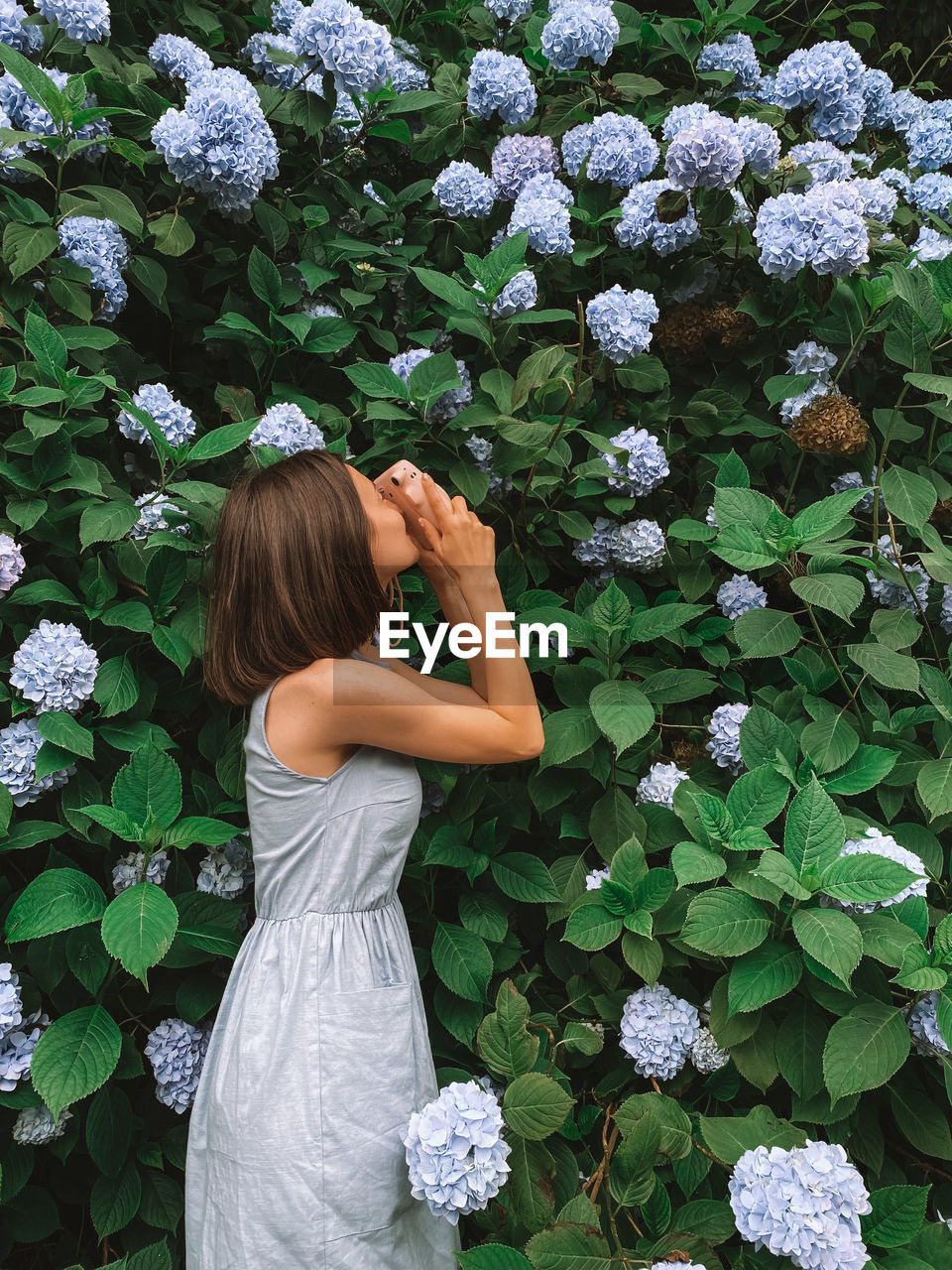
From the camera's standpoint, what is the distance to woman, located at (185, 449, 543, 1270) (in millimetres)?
1299

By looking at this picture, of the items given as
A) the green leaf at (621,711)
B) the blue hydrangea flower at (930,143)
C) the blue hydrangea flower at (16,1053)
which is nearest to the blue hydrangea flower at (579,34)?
the blue hydrangea flower at (930,143)

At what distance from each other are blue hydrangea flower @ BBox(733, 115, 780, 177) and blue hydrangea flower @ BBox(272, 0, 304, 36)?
3.33ft

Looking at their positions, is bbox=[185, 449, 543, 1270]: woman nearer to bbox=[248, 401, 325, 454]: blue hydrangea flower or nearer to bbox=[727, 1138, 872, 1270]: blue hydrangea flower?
bbox=[248, 401, 325, 454]: blue hydrangea flower

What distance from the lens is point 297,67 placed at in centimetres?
202

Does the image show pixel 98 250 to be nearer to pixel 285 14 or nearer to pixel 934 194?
pixel 285 14

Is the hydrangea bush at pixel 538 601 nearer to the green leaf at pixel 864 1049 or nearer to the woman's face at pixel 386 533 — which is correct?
the green leaf at pixel 864 1049

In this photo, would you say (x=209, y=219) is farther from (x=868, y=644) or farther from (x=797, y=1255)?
(x=797, y=1255)

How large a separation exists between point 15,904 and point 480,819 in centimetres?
81

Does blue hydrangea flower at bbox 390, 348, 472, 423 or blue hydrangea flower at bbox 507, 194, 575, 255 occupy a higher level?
blue hydrangea flower at bbox 507, 194, 575, 255

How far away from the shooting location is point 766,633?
1694 millimetres

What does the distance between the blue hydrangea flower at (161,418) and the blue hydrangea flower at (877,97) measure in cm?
199

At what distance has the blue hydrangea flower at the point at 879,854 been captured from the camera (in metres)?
1.39

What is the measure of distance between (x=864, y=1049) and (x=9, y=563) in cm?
153

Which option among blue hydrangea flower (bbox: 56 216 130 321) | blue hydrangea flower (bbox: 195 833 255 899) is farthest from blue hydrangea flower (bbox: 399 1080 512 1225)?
blue hydrangea flower (bbox: 56 216 130 321)
